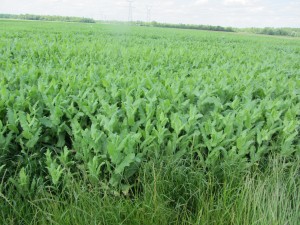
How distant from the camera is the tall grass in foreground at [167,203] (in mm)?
2490

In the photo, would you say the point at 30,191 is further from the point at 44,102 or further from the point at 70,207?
the point at 44,102

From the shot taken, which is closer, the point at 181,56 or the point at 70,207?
the point at 70,207

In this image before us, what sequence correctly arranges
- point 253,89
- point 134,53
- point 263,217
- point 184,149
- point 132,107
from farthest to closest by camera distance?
point 134,53, point 253,89, point 132,107, point 184,149, point 263,217

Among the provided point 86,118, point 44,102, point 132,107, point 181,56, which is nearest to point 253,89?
point 132,107

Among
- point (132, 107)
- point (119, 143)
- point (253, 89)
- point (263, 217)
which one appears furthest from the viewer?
point (253, 89)

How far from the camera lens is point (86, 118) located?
3.36m

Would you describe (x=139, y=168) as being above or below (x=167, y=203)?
above

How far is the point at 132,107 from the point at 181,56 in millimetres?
5250

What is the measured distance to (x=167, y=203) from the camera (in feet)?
8.97

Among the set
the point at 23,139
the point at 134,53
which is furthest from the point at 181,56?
the point at 23,139

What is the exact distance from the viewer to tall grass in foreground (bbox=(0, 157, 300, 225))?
2.49 m

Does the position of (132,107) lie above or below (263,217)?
above

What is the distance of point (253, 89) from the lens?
15.3 ft

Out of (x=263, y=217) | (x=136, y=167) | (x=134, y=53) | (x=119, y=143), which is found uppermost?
(x=134, y=53)
